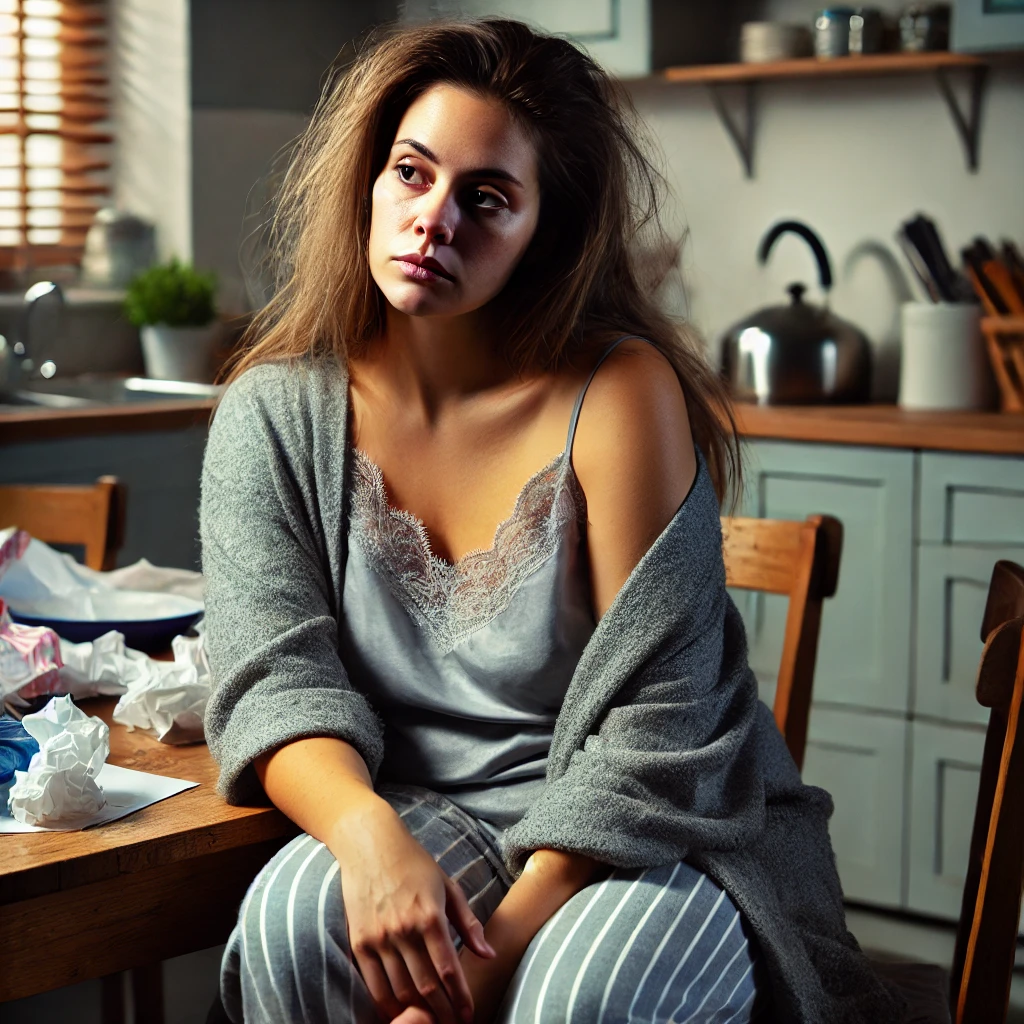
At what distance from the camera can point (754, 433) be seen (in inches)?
108

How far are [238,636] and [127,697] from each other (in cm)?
12

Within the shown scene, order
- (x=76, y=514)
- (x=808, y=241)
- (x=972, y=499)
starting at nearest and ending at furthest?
1. (x=76, y=514)
2. (x=972, y=499)
3. (x=808, y=241)

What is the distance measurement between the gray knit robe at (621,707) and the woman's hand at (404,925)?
101mm

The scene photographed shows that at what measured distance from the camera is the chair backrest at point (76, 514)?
1884 millimetres

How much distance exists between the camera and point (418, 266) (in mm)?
1214

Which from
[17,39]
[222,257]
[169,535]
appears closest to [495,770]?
[169,535]

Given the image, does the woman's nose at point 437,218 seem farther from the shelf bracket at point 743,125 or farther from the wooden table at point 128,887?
the shelf bracket at point 743,125

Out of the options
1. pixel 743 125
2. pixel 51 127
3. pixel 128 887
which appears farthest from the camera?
pixel 51 127

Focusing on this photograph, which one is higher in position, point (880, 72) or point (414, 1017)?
point (880, 72)

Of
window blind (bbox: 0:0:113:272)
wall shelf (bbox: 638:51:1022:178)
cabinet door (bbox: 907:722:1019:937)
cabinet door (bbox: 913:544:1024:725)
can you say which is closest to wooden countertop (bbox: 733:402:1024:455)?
cabinet door (bbox: 913:544:1024:725)

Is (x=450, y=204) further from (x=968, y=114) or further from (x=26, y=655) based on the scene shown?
(x=968, y=114)

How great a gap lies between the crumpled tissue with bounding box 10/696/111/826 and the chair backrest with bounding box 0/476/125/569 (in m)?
0.89

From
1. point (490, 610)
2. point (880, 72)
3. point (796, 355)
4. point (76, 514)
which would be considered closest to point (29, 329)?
point (76, 514)

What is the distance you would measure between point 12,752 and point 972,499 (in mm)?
1892
